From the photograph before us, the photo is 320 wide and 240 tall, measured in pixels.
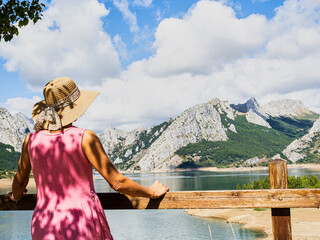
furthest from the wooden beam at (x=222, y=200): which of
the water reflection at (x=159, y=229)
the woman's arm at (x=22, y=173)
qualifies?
the water reflection at (x=159, y=229)

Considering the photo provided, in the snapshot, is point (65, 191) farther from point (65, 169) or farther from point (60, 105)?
point (60, 105)

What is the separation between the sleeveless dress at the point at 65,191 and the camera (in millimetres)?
2186

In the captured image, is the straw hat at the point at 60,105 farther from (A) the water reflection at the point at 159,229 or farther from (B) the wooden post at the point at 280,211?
(A) the water reflection at the point at 159,229

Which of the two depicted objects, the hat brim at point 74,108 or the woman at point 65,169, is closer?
the woman at point 65,169

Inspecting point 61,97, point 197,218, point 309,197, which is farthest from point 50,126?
point 197,218

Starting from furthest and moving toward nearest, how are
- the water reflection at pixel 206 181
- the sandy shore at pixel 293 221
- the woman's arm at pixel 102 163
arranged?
the water reflection at pixel 206 181
the sandy shore at pixel 293 221
the woman's arm at pixel 102 163

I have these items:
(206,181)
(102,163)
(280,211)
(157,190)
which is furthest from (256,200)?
(206,181)

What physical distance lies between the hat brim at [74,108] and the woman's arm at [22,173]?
0.80 ft

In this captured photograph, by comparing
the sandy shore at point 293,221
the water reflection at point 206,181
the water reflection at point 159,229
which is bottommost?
the water reflection at point 159,229

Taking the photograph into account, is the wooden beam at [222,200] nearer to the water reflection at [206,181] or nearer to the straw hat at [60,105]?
the straw hat at [60,105]

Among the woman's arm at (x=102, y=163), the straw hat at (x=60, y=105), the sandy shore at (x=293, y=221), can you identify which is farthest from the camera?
the sandy shore at (x=293, y=221)

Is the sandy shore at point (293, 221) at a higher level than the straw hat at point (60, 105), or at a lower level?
lower

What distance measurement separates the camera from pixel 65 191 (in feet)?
7.34

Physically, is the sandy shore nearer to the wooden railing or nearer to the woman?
the wooden railing
